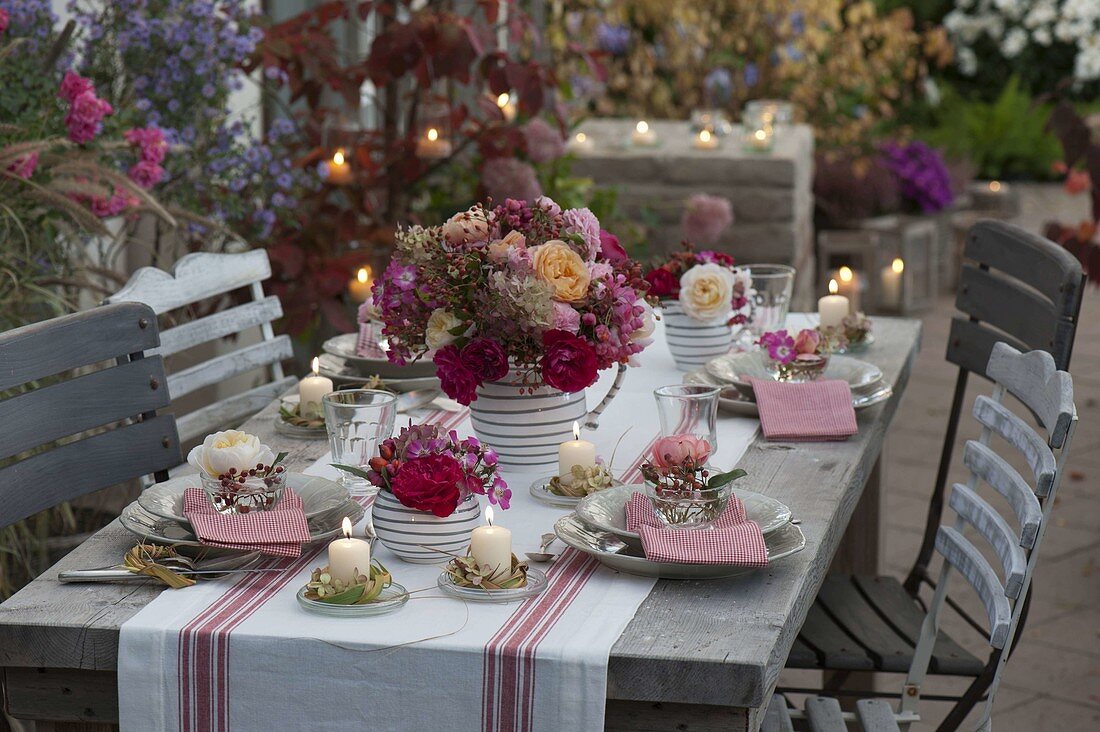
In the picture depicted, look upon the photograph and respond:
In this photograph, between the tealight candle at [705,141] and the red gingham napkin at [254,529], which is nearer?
the red gingham napkin at [254,529]

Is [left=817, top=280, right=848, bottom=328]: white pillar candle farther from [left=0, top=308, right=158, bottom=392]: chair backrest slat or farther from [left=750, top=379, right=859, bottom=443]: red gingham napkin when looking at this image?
[left=0, top=308, right=158, bottom=392]: chair backrest slat

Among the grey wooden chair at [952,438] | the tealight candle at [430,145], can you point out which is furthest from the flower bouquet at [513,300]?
the tealight candle at [430,145]

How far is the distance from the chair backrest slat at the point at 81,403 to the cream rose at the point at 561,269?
646 millimetres

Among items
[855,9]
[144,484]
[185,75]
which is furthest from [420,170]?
[855,9]

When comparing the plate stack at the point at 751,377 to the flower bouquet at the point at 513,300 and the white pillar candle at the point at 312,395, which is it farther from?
the white pillar candle at the point at 312,395

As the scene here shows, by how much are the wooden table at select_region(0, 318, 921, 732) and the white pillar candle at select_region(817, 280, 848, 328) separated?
0.95 metres

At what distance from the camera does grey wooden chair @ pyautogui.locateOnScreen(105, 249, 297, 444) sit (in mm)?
2439

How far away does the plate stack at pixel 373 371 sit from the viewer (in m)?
2.44

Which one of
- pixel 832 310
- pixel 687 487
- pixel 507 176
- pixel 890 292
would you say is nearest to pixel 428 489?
pixel 687 487

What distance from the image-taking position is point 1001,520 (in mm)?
1894

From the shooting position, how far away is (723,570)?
1578 mm

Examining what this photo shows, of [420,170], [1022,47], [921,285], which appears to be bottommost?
[921,285]

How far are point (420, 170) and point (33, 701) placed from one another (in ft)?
9.02

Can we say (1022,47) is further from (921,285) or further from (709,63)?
(921,285)
